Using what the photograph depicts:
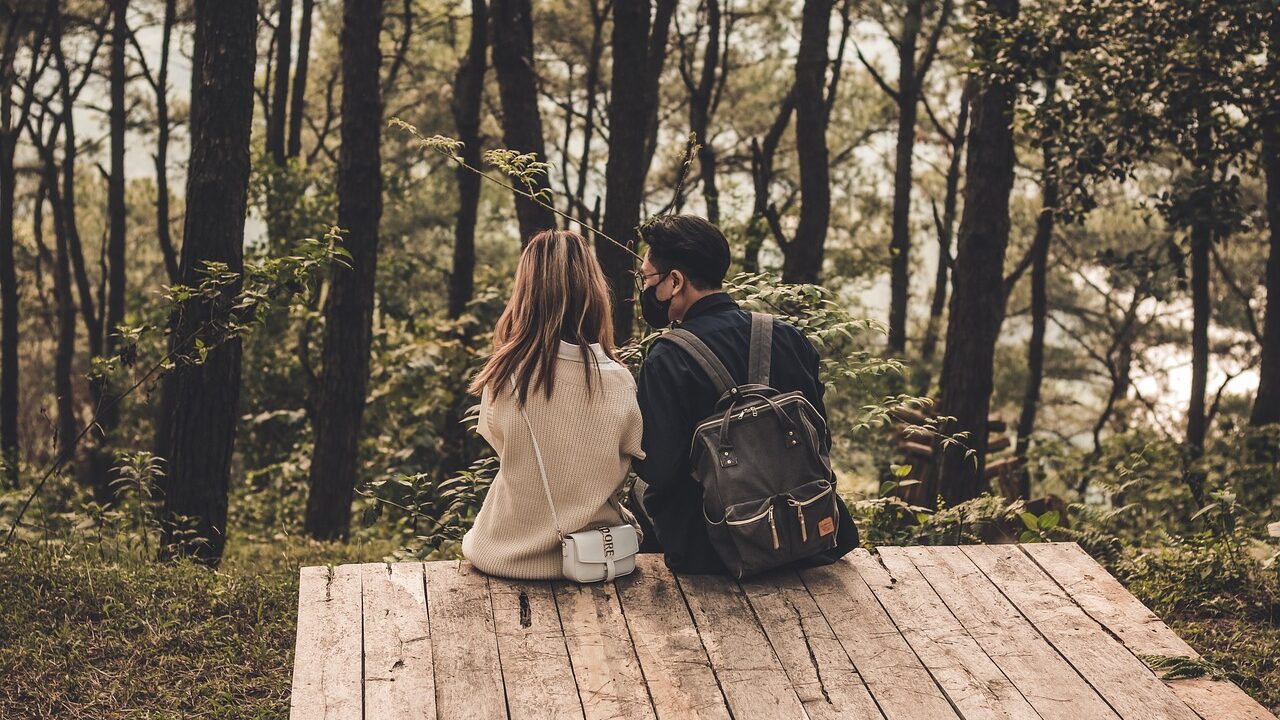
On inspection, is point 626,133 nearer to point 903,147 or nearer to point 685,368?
point 685,368

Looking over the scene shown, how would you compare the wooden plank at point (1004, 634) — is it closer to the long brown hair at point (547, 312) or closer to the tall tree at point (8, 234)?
the long brown hair at point (547, 312)

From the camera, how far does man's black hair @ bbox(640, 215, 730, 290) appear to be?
13.8 feet

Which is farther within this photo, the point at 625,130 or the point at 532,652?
the point at 625,130

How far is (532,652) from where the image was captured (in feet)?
12.1

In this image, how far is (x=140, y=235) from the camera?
2862 cm

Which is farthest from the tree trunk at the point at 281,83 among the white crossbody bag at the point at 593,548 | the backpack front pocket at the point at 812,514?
the backpack front pocket at the point at 812,514

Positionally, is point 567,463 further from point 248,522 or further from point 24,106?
point 24,106

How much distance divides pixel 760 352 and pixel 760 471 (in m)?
0.46

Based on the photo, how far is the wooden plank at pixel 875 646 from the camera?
11.5 ft

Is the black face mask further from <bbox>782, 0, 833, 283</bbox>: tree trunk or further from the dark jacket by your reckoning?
<bbox>782, 0, 833, 283</bbox>: tree trunk

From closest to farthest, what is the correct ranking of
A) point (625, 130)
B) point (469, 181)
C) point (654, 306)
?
point (654, 306) → point (625, 130) → point (469, 181)

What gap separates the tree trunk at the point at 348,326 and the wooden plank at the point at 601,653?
6.63m

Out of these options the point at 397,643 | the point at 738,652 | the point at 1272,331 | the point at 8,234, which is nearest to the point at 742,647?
the point at 738,652

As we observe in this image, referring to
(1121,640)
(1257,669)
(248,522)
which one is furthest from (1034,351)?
(1121,640)
